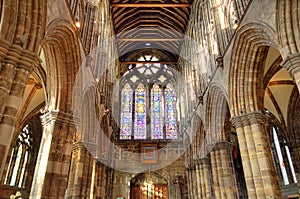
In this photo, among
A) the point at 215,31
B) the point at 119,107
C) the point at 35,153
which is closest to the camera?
the point at 215,31

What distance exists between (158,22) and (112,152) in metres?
10.5

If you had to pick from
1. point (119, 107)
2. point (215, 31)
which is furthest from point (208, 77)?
point (119, 107)

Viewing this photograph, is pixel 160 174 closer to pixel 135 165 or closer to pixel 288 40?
pixel 135 165

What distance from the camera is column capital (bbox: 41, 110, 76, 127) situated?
861cm

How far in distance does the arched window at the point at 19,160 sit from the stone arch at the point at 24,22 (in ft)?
40.9

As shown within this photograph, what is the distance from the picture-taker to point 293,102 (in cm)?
1494

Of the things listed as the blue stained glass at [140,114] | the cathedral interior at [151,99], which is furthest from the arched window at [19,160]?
the blue stained glass at [140,114]

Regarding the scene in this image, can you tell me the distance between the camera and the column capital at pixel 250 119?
29.9ft

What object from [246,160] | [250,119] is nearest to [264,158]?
[246,160]

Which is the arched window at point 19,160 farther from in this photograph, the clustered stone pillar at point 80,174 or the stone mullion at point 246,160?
the stone mullion at point 246,160

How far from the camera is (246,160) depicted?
904 cm

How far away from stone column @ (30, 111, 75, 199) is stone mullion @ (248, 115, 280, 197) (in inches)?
249

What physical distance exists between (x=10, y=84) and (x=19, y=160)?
13370 millimetres

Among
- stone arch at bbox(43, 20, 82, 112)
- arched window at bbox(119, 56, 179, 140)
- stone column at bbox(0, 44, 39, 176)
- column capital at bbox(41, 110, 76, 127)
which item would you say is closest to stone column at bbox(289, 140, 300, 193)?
arched window at bbox(119, 56, 179, 140)
